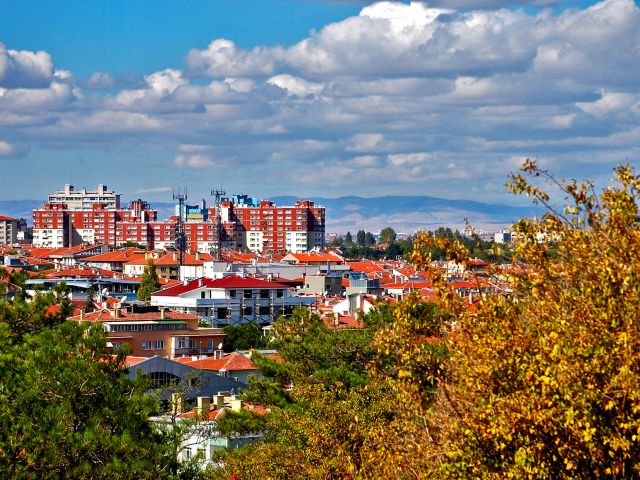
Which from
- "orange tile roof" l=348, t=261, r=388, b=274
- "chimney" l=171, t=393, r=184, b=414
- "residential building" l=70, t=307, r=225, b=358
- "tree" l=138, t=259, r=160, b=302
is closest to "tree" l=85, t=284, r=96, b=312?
"tree" l=138, t=259, r=160, b=302

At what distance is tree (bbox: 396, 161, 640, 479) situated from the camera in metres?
8.63

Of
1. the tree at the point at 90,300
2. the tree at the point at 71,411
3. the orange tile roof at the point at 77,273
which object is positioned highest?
the tree at the point at 71,411

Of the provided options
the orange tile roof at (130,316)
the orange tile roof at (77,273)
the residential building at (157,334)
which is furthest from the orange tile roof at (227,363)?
the orange tile roof at (77,273)

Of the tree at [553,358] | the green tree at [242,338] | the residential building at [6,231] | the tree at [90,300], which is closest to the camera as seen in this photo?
the tree at [553,358]

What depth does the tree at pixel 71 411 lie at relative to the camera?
1479cm

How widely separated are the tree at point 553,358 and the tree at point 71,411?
5.49 m

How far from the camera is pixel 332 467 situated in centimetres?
1520

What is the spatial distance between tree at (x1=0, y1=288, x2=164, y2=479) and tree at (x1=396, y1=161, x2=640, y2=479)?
5.49 metres

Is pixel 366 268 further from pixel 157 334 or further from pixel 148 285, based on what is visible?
pixel 157 334

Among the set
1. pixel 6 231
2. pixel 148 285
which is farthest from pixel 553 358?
pixel 6 231

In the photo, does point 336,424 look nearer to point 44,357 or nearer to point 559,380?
point 44,357

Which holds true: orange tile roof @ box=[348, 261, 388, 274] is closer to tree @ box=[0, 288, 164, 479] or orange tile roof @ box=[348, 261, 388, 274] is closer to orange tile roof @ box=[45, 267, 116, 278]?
orange tile roof @ box=[45, 267, 116, 278]

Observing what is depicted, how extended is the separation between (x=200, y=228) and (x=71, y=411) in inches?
6428

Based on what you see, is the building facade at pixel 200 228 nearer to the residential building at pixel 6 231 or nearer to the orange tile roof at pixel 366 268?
the residential building at pixel 6 231
